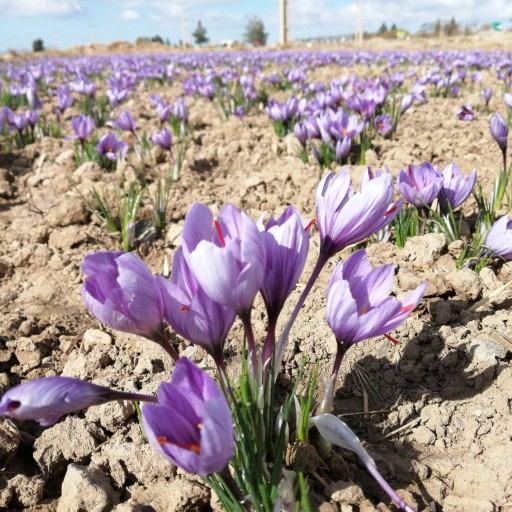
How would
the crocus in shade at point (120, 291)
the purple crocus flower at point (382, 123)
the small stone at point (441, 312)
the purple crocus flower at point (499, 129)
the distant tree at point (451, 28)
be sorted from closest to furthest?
1. the crocus in shade at point (120, 291)
2. the small stone at point (441, 312)
3. the purple crocus flower at point (499, 129)
4. the purple crocus flower at point (382, 123)
5. the distant tree at point (451, 28)

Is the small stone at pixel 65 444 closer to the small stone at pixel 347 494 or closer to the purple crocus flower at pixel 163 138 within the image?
the small stone at pixel 347 494

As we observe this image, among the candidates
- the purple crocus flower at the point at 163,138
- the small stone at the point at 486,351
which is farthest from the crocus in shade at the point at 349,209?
the purple crocus flower at the point at 163,138

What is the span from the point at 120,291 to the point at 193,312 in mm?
128

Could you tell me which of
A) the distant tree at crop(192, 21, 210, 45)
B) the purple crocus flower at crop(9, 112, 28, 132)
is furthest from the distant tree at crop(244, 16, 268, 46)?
the purple crocus flower at crop(9, 112, 28, 132)

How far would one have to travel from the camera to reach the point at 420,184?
1917mm

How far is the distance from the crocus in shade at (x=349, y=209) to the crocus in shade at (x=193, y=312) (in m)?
0.29

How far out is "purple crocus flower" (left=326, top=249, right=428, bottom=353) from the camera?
0.95 m

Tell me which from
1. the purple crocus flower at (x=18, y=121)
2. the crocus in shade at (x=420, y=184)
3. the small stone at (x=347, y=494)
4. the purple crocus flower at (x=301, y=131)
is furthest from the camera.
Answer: the purple crocus flower at (x=18, y=121)

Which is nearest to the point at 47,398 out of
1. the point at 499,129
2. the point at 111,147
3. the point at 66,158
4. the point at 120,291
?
the point at 120,291

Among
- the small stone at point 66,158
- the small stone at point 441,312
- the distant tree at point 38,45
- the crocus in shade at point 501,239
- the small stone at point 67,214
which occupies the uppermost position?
the distant tree at point 38,45

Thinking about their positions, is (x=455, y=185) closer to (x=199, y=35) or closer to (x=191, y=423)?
(x=191, y=423)

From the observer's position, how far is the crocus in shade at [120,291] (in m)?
0.83

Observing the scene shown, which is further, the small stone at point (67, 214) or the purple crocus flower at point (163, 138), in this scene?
the purple crocus flower at point (163, 138)

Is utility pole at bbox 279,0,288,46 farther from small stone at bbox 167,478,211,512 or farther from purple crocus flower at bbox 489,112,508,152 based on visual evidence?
small stone at bbox 167,478,211,512
